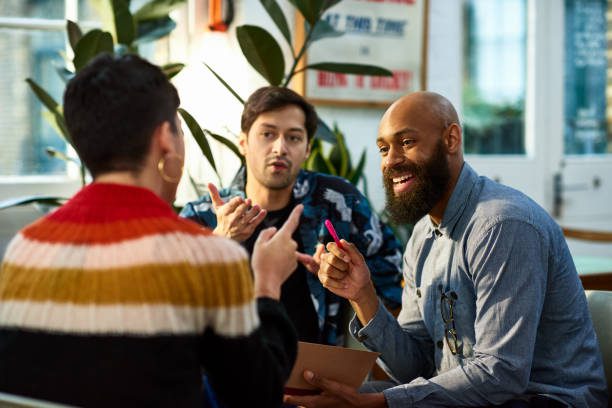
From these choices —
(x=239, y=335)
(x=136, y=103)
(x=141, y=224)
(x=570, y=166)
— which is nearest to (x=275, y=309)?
(x=239, y=335)

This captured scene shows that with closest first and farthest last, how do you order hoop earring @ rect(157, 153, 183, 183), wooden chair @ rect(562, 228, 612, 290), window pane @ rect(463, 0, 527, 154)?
hoop earring @ rect(157, 153, 183, 183) → wooden chair @ rect(562, 228, 612, 290) → window pane @ rect(463, 0, 527, 154)

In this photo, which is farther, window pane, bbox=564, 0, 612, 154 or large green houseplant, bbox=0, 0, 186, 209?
window pane, bbox=564, 0, 612, 154

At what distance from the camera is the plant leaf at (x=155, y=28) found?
3.16m

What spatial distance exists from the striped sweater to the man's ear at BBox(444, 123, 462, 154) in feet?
3.04

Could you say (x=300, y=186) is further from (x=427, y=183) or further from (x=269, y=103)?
(x=427, y=183)

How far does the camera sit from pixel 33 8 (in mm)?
3525

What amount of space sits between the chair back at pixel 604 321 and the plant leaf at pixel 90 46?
175cm

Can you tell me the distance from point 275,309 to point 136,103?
0.36 metres

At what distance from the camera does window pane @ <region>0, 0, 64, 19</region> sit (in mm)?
3492

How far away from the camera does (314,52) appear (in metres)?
3.72

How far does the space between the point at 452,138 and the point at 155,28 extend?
158 centimetres

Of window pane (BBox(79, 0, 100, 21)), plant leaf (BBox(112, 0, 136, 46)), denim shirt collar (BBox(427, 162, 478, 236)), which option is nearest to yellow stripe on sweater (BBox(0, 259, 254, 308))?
denim shirt collar (BBox(427, 162, 478, 236))

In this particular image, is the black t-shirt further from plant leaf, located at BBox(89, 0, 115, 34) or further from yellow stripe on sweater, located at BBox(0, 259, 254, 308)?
yellow stripe on sweater, located at BBox(0, 259, 254, 308)

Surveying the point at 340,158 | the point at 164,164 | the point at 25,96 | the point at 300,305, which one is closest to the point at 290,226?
the point at 164,164
